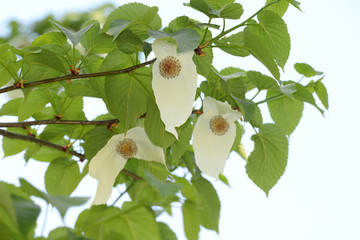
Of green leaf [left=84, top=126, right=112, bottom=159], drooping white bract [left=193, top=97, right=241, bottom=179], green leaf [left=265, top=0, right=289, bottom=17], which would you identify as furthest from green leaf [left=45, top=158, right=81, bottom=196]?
green leaf [left=265, top=0, right=289, bottom=17]

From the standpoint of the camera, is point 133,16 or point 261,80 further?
point 261,80

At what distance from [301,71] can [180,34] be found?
11.1 inches

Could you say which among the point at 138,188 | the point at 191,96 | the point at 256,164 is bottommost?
the point at 138,188

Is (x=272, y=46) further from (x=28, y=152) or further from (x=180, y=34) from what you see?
(x=28, y=152)

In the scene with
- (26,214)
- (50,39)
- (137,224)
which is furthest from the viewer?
(50,39)

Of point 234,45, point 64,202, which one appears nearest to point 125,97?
point 234,45

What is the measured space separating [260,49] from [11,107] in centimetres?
38

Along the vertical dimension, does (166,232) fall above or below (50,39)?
below

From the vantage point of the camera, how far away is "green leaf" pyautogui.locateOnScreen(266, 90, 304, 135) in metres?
0.62

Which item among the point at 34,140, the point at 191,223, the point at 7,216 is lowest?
the point at 191,223

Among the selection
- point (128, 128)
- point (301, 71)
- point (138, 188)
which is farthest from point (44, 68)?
point (301, 71)

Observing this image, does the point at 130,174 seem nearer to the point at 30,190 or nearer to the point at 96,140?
the point at 96,140

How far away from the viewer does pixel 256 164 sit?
542 millimetres

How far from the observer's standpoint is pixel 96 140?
54cm
